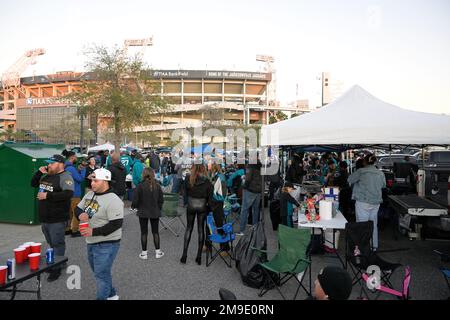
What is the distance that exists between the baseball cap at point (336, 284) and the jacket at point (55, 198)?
378cm

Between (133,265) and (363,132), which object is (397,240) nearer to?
(363,132)

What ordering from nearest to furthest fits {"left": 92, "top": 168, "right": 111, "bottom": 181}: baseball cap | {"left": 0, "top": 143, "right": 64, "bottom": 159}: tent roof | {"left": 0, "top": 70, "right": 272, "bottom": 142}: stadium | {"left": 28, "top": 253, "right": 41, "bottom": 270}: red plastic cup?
{"left": 28, "top": 253, "right": 41, "bottom": 270}: red plastic cup, {"left": 92, "top": 168, "right": 111, "bottom": 181}: baseball cap, {"left": 0, "top": 143, "right": 64, "bottom": 159}: tent roof, {"left": 0, "top": 70, "right": 272, "bottom": 142}: stadium

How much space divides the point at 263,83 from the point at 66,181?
278 ft

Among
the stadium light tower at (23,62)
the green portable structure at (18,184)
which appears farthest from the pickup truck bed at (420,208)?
the stadium light tower at (23,62)

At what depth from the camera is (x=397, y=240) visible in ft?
22.1

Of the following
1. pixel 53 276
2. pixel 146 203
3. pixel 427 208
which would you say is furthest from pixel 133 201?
pixel 427 208

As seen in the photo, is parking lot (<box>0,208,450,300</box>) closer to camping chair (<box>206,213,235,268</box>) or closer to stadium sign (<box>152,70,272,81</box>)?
camping chair (<box>206,213,235,268</box>)

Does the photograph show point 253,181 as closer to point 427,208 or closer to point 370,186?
point 370,186

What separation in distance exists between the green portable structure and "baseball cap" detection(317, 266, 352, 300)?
7785 millimetres

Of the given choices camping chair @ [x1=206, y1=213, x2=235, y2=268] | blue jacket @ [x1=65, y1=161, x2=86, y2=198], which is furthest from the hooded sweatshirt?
blue jacket @ [x1=65, y1=161, x2=86, y2=198]

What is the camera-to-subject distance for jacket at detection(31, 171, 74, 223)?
4355mm

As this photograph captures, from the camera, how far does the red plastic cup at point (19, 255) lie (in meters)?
3.21

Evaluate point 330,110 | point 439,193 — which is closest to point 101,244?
point 330,110

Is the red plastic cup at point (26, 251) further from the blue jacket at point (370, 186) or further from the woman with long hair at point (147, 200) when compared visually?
the blue jacket at point (370, 186)
